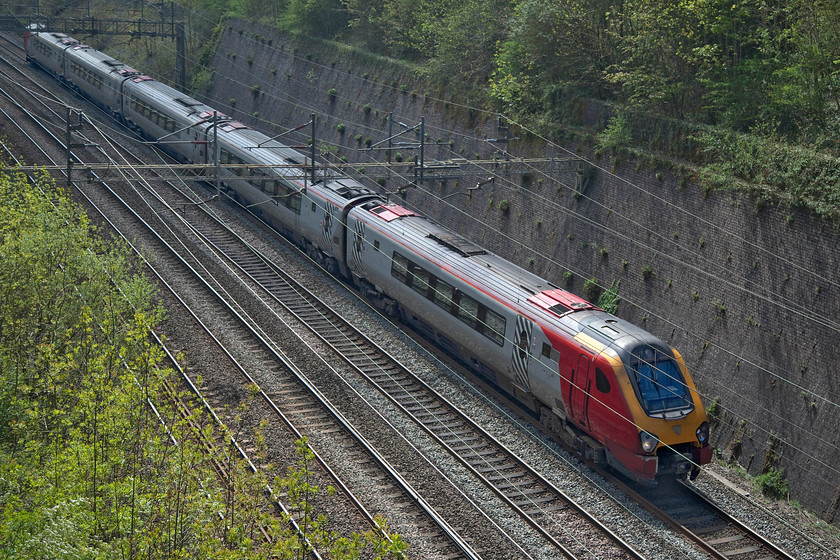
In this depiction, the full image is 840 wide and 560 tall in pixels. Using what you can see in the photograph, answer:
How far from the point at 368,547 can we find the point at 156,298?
44.5ft

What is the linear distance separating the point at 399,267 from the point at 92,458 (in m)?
13.4

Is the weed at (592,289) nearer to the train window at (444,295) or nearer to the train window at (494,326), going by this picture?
the train window at (444,295)

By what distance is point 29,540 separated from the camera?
901 centimetres

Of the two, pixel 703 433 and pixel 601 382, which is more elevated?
pixel 601 382

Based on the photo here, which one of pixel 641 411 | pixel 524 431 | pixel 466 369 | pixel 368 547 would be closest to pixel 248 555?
pixel 368 547

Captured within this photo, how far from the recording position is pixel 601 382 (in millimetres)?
17297

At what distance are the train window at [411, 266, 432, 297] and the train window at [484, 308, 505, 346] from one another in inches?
106

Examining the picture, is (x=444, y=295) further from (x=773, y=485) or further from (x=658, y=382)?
(x=773, y=485)

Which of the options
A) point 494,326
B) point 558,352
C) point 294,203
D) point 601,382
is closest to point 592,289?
point 494,326

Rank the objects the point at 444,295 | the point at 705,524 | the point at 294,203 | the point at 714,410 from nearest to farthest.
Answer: the point at 705,524
the point at 714,410
the point at 444,295
the point at 294,203

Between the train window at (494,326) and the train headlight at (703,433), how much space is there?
4.77 m

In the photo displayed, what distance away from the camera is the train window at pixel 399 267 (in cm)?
2380

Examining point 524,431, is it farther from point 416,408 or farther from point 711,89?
point 711,89

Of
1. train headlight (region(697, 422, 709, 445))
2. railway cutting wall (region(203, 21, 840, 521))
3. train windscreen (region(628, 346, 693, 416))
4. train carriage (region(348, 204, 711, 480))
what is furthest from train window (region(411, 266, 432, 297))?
train headlight (region(697, 422, 709, 445))
